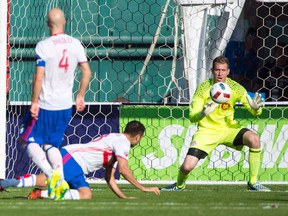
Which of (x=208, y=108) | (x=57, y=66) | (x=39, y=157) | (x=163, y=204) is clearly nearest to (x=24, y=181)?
(x=39, y=157)

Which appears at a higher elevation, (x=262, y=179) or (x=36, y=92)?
(x=36, y=92)

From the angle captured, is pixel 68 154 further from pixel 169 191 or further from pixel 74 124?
pixel 74 124

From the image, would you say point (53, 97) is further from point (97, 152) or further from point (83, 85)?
point (97, 152)

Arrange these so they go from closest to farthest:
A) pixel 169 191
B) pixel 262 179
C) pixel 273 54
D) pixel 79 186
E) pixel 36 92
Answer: pixel 36 92, pixel 79 186, pixel 169 191, pixel 262 179, pixel 273 54

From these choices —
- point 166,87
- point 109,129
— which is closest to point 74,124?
point 109,129

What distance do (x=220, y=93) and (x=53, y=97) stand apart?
2.18 metres

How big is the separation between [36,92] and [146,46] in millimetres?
5942

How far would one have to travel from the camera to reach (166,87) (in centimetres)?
1430

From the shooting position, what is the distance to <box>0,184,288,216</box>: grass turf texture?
7779mm

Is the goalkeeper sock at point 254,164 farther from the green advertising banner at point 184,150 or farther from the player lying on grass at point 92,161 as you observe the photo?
the player lying on grass at point 92,161

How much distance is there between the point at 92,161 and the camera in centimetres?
962

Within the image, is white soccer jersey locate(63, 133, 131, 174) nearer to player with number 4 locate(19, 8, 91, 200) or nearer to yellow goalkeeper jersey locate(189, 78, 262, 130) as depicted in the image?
player with number 4 locate(19, 8, 91, 200)

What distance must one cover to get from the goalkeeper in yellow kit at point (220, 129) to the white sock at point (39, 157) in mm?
2301

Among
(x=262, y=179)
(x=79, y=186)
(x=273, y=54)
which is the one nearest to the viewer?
(x=79, y=186)
